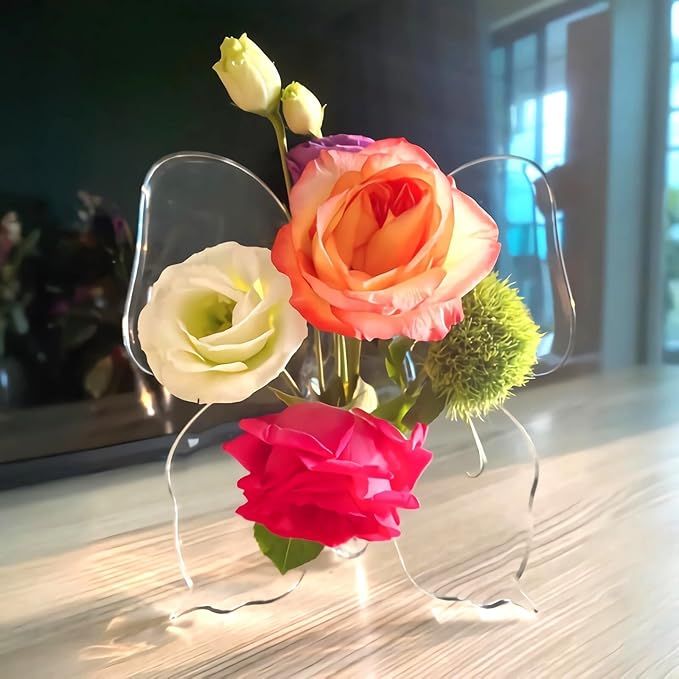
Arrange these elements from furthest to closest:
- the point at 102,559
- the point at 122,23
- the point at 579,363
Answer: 1. the point at 579,363
2. the point at 122,23
3. the point at 102,559

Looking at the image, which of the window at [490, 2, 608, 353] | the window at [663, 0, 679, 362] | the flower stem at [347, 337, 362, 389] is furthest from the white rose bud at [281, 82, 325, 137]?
the window at [663, 0, 679, 362]

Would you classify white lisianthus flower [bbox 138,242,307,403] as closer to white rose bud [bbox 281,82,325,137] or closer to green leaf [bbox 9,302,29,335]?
white rose bud [bbox 281,82,325,137]

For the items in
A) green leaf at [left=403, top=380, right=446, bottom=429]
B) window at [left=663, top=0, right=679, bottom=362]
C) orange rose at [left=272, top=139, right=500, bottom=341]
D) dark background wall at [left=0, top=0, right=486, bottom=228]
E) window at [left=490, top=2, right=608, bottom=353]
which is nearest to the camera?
orange rose at [left=272, top=139, right=500, bottom=341]

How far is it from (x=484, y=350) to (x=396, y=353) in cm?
6

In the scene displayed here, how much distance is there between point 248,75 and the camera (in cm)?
38

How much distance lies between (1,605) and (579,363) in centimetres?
110

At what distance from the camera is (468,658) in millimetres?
424

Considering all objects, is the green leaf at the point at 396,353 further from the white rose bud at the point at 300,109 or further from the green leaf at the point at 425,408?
the white rose bud at the point at 300,109

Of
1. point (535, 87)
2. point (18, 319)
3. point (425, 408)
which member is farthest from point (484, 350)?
point (535, 87)

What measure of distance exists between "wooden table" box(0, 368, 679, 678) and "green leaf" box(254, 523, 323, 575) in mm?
54

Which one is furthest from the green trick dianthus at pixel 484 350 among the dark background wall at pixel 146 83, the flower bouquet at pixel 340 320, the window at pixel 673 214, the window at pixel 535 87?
the window at pixel 673 214

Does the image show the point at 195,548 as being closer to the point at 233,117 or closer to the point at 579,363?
the point at 233,117

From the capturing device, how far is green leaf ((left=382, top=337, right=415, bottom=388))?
43 centimetres

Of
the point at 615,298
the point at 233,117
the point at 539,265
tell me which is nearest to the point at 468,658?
the point at 539,265
